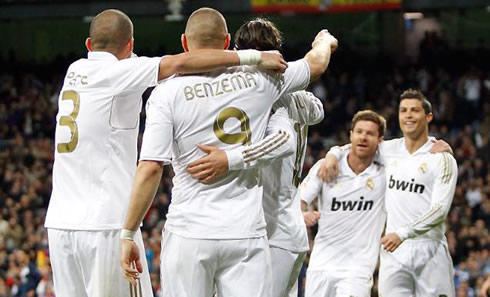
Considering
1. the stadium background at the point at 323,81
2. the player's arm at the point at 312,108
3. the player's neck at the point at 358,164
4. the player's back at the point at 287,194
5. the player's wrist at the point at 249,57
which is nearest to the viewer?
the player's wrist at the point at 249,57

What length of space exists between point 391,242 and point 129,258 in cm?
286

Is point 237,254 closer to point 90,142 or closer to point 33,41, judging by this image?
point 90,142

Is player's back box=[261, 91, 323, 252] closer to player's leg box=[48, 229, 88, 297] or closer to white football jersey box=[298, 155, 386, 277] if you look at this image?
player's leg box=[48, 229, 88, 297]

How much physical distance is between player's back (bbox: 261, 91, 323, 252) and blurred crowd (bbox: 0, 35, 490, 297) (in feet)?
26.7

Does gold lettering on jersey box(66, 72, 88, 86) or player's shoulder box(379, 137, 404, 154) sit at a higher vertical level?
gold lettering on jersey box(66, 72, 88, 86)

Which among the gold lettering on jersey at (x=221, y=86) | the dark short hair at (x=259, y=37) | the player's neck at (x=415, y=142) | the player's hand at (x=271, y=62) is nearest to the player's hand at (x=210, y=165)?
the gold lettering on jersey at (x=221, y=86)

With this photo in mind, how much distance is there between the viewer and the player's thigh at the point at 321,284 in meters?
8.23

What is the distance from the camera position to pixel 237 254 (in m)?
5.43

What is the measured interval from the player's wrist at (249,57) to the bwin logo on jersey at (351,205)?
3044mm

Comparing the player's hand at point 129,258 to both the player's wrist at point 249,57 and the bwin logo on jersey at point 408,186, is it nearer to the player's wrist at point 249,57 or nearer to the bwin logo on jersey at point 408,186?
the player's wrist at point 249,57

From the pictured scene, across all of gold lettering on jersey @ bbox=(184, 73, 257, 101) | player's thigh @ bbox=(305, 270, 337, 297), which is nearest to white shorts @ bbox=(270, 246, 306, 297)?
gold lettering on jersey @ bbox=(184, 73, 257, 101)

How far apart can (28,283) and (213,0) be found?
858cm

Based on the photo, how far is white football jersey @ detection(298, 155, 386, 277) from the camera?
8242 mm

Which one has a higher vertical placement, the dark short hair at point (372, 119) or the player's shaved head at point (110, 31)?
the player's shaved head at point (110, 31)
